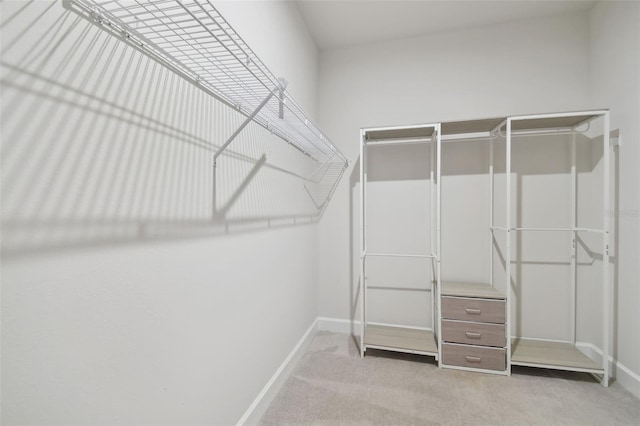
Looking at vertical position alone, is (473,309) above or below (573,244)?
below

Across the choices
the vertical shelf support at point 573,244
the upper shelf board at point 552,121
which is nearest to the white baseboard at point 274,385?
the vertical shelf support at point 573,244

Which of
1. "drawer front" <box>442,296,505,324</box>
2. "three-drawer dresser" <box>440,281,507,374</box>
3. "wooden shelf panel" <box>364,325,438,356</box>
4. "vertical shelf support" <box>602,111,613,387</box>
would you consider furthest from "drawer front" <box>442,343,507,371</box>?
"vertical shelf support" <box>602,111,613,387</box>

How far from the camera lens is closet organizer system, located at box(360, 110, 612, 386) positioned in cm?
206

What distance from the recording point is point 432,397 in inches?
73.8

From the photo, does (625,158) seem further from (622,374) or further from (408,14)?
(408,14)

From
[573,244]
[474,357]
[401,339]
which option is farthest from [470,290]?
[573,244]

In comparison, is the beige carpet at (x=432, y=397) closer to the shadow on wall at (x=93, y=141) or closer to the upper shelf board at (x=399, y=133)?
the shadow on wall at (x=93, y=141)

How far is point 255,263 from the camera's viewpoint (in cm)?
160

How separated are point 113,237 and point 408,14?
2.73 m

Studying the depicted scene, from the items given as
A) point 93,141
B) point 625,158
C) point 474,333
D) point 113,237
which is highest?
point 625,158

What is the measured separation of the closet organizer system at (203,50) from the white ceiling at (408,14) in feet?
4.20

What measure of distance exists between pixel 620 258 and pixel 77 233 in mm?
3108

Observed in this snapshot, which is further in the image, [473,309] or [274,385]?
[473,309]

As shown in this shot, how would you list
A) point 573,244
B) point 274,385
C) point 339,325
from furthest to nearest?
1. point 339,325
2. point 573,244
3. point 274,385
